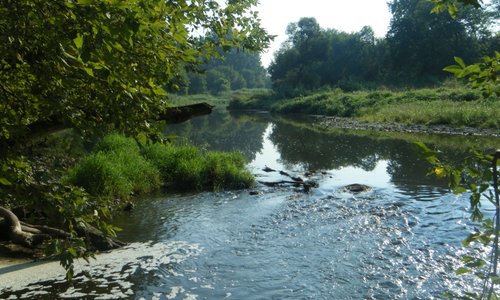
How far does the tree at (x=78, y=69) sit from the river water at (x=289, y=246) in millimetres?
4505

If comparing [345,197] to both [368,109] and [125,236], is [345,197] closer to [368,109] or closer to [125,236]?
[125,236]

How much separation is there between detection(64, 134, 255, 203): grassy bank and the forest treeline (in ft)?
164

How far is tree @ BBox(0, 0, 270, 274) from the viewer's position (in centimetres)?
252

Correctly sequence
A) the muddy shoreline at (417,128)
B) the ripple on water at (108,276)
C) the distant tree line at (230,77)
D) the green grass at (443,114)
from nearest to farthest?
the ripple on water at (108,276), the muddy shoreline at (417,128), the green grass at (443,114), the distant tree line at (230,77)

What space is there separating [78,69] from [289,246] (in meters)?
7.91

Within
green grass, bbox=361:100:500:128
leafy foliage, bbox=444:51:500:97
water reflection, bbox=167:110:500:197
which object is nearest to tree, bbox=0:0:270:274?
leafy foliage, bbox=444:51:500:97

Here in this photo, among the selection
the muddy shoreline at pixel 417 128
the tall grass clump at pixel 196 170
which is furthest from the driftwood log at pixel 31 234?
the muddy shoreline at pixel 417 128

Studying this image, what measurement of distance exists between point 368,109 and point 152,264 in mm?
41572

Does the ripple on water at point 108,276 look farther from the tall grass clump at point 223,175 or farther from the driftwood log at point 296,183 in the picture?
the driftwood log at point 296,183

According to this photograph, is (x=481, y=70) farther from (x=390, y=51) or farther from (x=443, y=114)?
(x=390, y=51)

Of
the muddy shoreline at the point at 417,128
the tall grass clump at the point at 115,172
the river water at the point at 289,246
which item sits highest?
the tall grass clump at the point at 115,172

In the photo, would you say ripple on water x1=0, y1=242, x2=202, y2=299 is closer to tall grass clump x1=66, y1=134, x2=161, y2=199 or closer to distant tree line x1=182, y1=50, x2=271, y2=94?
tall grass clump x1=66, y1=134, x2=161, y2=199

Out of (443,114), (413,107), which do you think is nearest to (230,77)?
(413,107)

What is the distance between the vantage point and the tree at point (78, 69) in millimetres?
2523
